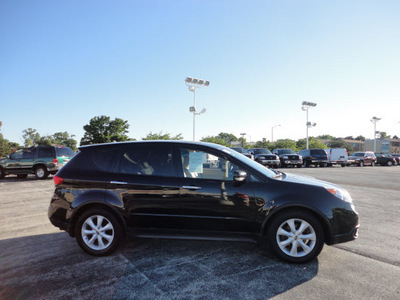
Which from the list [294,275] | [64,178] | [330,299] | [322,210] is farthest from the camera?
[64,178]

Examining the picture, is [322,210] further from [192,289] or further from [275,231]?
[192,289]

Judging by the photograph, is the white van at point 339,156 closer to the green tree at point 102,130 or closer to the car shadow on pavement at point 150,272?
the car shadow on pavement at point 150,272

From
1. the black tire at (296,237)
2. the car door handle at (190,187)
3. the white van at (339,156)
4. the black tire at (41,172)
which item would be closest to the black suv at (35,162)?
the black tire at (41,172)

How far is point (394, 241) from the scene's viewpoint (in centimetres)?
415

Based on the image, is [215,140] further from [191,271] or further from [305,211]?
[191,271]

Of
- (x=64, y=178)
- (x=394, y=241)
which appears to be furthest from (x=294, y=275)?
(x=64, y=178)

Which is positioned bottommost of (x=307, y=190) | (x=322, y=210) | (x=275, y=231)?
(x=275, y=231)

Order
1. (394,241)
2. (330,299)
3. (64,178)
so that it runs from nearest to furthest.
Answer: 1. (330,299)
2. (64,178)
3. (394,241)

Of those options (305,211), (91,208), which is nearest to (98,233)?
(91,208)

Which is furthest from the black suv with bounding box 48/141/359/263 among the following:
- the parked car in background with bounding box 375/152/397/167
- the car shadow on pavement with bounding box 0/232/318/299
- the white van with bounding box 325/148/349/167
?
the parked car in background with bounding box 375/152/397/167

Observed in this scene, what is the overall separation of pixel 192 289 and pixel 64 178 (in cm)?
250

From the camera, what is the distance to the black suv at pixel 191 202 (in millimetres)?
3318

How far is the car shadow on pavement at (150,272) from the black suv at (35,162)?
11153 millimetres

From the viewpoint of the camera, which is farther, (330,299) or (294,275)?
(294,275)
